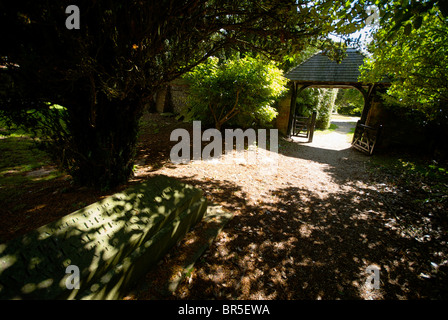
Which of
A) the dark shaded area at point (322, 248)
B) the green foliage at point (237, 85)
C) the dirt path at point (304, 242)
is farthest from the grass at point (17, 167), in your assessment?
the green foliage at point (237, 85)

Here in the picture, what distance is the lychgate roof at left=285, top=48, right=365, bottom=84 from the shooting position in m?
11.5

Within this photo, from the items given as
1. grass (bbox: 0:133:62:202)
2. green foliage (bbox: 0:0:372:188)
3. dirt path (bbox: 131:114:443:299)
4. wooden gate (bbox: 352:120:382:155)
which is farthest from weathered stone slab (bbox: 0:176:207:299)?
wooden gate (bbox: 352:120:382:155)

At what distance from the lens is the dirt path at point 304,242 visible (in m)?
2.84

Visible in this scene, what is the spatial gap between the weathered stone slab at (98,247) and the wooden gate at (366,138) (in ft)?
37.4

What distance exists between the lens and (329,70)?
40.0 ft

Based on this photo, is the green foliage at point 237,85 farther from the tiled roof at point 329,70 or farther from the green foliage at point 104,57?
the tiled roof at point 329,70

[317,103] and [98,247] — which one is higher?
[317,103]

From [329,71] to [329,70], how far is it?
3.7 inches

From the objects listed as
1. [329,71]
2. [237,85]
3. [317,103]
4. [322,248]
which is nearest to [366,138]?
[329,71]

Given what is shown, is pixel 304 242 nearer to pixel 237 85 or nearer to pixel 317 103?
pixel 237 85
